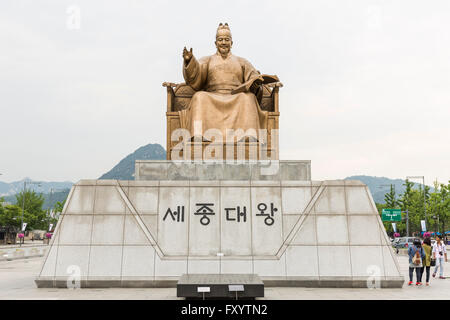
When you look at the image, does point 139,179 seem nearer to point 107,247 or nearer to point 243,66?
point 107,247

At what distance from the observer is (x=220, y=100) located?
9.77m

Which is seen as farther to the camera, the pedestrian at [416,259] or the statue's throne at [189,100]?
the statue's throne at [189,100]

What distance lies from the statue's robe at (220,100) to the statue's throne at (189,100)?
222mm

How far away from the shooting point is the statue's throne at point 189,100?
9.70m

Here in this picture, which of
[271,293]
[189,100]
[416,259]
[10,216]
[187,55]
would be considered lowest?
[271,293]

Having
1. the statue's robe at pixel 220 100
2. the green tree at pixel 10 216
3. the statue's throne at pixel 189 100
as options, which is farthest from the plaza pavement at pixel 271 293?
the green tree at pixel 10 216

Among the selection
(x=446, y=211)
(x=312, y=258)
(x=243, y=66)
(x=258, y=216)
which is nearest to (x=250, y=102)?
(x=243, y=66)

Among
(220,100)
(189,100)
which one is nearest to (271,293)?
(220,100)

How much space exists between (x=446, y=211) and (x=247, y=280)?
112 ft

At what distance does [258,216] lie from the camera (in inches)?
311

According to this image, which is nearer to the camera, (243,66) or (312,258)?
(312,258)

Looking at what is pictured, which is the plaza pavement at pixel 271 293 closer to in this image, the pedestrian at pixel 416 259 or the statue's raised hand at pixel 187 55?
the pedestrian at pixel 416 259

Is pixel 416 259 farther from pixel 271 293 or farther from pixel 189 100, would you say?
pixel 189 100

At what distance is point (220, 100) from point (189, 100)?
4.52 ft
